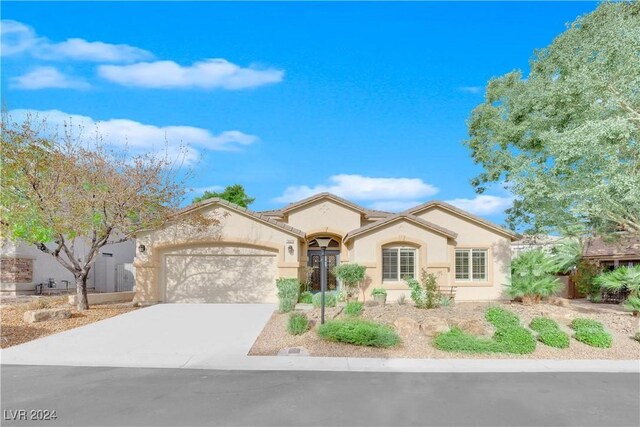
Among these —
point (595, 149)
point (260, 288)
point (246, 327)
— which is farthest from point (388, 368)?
point (260, 288)

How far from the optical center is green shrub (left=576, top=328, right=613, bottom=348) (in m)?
12.0

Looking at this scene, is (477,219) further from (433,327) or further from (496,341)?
(496,341)

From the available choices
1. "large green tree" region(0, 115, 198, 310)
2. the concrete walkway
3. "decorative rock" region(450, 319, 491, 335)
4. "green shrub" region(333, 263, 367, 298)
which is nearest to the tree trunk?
"large green tree" region(0, 115, 198, 310)

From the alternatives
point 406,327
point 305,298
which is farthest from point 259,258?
point 406,327

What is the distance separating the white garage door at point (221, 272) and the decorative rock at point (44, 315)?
568cm

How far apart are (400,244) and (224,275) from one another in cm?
822

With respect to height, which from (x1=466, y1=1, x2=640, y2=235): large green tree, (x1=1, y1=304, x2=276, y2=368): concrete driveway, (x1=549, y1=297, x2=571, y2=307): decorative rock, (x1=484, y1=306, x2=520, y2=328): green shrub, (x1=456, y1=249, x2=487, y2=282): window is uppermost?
(x1=466, y1=1, x2=640, y2=235): large green tree

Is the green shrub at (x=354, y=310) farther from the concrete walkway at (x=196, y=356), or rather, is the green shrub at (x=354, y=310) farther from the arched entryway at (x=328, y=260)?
the arched entryway at (x=328, y=260)

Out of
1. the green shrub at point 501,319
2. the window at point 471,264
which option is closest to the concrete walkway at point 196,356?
the green shrub at point 501,319

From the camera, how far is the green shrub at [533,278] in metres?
20.5

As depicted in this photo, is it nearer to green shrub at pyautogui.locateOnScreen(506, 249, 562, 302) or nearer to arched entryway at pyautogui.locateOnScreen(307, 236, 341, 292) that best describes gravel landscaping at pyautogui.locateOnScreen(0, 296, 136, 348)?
arched entryway at pyautogui.locateOnScreen(307, 236, 341, 292)

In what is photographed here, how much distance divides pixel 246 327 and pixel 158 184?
7641mm

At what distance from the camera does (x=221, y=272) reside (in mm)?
21562

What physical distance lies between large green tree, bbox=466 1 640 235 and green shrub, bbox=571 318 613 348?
5251mm
